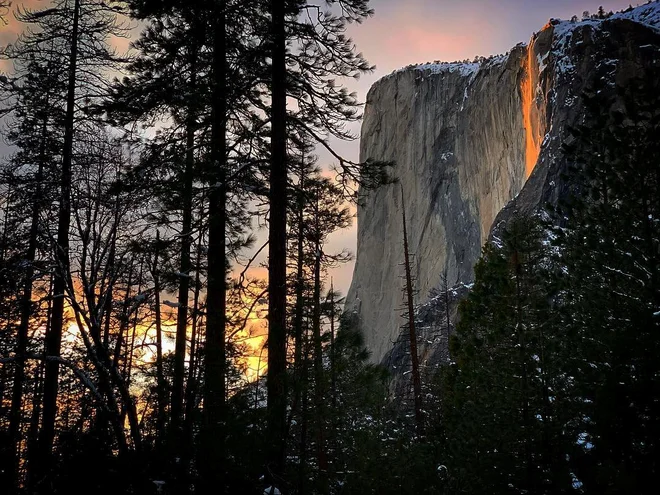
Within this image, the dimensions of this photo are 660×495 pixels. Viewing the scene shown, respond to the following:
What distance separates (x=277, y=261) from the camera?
22.0ft

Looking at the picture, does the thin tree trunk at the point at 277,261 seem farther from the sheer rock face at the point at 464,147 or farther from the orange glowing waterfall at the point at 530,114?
the orange glowing waterfall at the point at 530,114

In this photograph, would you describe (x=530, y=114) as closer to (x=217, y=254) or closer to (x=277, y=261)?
(x=217, y=254)

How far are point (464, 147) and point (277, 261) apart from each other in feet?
168

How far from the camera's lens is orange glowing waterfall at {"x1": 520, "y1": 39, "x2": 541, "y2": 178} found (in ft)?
124

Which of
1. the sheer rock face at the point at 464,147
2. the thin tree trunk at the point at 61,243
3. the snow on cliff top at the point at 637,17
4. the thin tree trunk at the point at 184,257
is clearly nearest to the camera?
the thin tree trunk at the point at 184,257

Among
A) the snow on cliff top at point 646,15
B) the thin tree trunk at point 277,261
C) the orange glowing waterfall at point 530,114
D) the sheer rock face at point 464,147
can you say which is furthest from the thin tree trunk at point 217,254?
the snow on cliff top at point 646,15

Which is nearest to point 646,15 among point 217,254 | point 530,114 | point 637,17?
point 637,17

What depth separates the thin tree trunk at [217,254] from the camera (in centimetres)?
589

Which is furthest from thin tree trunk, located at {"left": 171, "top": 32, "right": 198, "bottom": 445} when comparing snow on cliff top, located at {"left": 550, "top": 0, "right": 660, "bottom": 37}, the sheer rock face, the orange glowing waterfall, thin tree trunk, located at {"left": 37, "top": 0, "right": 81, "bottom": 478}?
snow on cliff top, located at {"left": 550, "top": 0, "right": 660, "bottom": 37}

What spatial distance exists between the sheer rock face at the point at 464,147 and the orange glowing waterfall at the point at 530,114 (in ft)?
0.34

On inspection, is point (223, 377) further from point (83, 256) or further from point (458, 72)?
point (458, 72)

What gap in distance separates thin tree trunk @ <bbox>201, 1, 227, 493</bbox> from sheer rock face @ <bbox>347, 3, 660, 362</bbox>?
68.3 feet

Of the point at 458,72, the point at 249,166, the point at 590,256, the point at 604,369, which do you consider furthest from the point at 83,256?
the point at 458,72

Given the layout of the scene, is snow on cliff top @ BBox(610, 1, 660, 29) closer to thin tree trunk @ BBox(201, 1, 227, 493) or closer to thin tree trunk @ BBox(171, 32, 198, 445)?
thin tree trunk @ BBox(201, 1, 227, 493)
